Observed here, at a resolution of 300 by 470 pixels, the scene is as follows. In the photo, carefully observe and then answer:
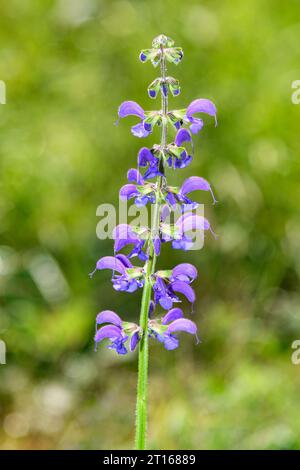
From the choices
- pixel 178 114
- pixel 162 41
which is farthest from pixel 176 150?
pixel 162 41

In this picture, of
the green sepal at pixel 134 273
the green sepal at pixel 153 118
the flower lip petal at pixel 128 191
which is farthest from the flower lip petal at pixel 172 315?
the green sepal at pixel 153 118

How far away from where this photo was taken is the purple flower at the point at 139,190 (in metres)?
2.18

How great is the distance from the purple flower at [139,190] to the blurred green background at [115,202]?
1.59 metres

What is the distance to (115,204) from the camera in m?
5.18

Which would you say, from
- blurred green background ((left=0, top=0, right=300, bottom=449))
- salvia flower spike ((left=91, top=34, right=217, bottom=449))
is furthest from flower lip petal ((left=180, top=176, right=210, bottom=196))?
blurred green background ((left=0, top=0, right=300, bottom=449))

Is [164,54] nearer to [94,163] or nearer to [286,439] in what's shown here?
[286,439]

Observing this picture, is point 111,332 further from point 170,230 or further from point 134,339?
point 170,230

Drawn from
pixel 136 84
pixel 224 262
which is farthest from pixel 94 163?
pixel 224 262

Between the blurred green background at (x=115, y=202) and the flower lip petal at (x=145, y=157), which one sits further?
the blurred green background at (x=115, y=202)

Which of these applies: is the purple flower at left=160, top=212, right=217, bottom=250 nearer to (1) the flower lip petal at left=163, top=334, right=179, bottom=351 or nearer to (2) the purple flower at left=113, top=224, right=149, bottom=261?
(2) the purple flower at left=113, top=224, right=149, bottom=261

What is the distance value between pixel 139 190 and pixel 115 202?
9.85 feet

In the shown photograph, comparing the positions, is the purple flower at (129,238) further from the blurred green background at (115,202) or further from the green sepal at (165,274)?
the blurred green background at (115,202)

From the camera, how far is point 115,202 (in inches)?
204

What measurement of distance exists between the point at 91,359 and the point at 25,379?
0.47 metres
